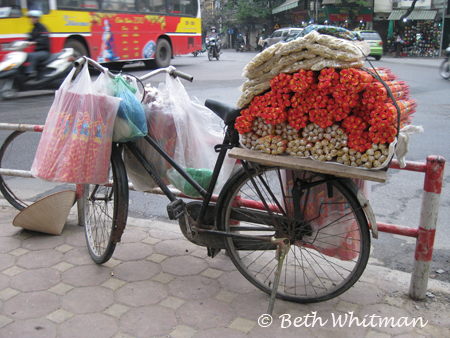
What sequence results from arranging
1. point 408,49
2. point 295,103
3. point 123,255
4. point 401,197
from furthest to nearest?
point 408,49 → point 401,197 → point 123,255 → point 295,103

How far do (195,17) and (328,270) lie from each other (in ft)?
52.1

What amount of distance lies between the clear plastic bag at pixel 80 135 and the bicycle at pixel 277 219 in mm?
140

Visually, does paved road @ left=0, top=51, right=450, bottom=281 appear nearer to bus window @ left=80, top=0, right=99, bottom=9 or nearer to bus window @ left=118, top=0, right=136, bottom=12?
bus window @ left=80, top=0, right=99, bottom=9

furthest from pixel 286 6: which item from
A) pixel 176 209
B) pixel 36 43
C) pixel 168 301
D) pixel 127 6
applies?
pixel 168 301

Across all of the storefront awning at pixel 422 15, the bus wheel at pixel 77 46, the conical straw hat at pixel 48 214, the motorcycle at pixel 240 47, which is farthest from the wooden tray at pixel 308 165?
the motorcycle at pixel 240 47

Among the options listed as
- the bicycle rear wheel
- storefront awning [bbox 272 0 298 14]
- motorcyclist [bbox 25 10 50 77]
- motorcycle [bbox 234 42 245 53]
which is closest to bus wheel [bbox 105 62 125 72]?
motorcyclist [bbox 25 10 50 77]

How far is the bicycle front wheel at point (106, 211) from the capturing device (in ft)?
8.59

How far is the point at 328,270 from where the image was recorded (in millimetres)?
2783

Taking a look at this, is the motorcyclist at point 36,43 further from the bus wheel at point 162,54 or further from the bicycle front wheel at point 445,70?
the bicycle front wheel at point 445,70

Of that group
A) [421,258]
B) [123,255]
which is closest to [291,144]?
[421,258]

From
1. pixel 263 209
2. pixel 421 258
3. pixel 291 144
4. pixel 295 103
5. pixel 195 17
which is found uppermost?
pixel 195 17

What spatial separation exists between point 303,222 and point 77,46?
450 inches

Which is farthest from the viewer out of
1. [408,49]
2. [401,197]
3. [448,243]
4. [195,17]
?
[408,49]

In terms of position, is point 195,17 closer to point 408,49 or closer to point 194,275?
point 194,275
